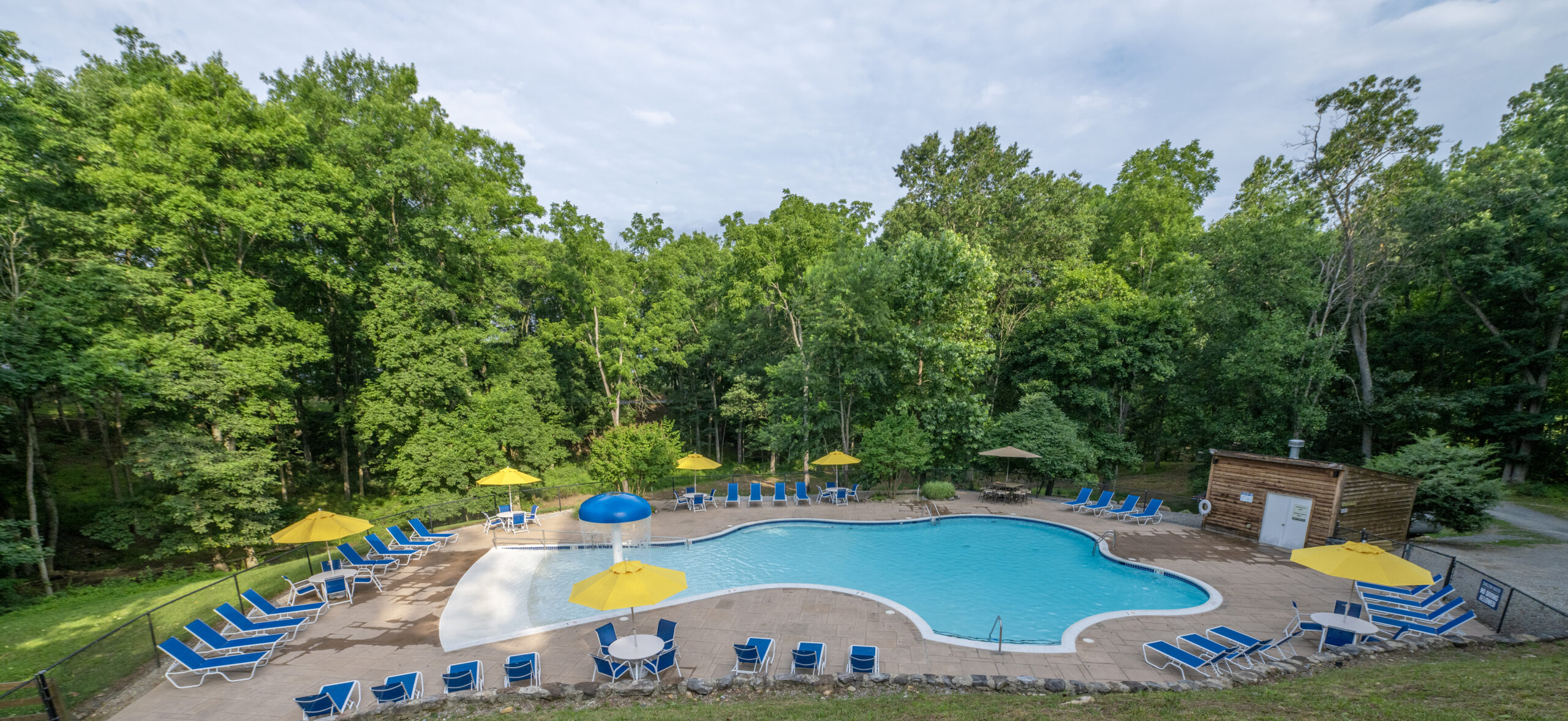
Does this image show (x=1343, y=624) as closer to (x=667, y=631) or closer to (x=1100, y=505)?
(x=1100, y=505)

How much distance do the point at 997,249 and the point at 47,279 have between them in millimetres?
30092

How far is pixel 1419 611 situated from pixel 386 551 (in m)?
20.1

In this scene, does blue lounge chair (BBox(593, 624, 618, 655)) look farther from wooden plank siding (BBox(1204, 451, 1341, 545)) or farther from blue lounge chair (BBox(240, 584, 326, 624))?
wooden plank siding (BBox(1204, 451, 1341, 545))

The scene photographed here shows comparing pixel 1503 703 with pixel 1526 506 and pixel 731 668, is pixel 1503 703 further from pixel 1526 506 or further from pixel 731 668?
pixel 1526 506

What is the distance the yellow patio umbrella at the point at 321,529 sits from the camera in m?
9.72

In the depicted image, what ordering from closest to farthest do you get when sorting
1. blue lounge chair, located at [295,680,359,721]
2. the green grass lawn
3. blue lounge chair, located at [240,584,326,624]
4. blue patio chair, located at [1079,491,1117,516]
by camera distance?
1. the green grass lawn
2. blue lounge chair, located at [295,680,359,721]
3. blue lounge chair, located at [240,584,326,624]
4. blue patio chair, located at [1079,491,1117,516]

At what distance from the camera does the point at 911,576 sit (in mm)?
11641

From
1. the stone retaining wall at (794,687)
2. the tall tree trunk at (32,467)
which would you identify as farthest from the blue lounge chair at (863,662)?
the tall tree trunk at (32,467)

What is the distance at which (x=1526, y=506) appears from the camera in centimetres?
1662

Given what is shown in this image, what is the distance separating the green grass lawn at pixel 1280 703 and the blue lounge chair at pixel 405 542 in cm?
867

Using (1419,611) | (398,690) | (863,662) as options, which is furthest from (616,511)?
(1419,611)

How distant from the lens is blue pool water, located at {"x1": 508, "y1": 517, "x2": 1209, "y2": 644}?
9688 mm

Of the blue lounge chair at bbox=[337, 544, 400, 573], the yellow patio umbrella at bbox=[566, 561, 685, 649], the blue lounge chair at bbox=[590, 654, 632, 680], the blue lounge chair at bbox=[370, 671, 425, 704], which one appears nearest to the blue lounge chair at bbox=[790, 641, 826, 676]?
the yellow patio umbrella at bbox=[566, 561, 685, 649]

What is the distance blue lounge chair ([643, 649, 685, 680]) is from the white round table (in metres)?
9.31
